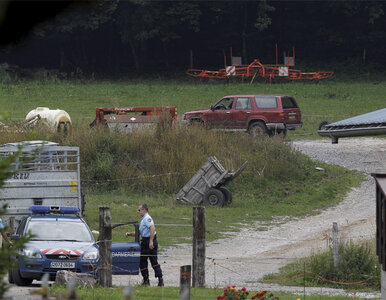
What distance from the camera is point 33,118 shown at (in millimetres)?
31547

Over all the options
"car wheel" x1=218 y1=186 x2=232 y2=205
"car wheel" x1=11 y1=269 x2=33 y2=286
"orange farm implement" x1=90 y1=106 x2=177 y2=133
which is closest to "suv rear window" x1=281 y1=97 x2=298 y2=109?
"orange farm implement" x1=90 y1=106 x2=177 y2=133

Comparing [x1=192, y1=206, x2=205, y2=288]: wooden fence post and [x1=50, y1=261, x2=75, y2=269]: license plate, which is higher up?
[x1=192, y1=206, x2=205, y2=288]: wooden fence post

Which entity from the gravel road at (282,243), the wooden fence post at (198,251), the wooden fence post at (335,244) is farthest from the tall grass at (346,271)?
the wooden fence post at (198,251)

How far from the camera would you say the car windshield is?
15.3 m

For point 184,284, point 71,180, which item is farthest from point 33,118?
point 184,284

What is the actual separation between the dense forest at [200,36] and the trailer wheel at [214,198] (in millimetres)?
43032

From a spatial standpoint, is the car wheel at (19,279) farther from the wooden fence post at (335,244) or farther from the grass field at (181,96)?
the grass field at (181,96)

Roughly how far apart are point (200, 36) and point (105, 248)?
A: 2490 inches

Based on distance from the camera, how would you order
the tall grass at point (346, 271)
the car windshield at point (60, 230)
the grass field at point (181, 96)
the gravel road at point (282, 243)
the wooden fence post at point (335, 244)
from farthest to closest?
the grass field at point (181, 96) → the gravel road at point (282, 243) → the car windshield at point (60, 230) → the tall grass at point (346, 271) → the wooden fence post at point (335, 244)

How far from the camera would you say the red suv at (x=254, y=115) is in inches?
1331

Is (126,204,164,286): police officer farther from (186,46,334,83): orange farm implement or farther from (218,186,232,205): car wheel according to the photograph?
(186,46,334,83): orange farm implement

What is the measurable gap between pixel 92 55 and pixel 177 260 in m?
57.8

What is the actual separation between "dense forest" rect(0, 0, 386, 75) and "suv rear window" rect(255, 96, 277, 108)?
115ft

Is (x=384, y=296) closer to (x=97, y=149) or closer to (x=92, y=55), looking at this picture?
(x=97, y=149)
